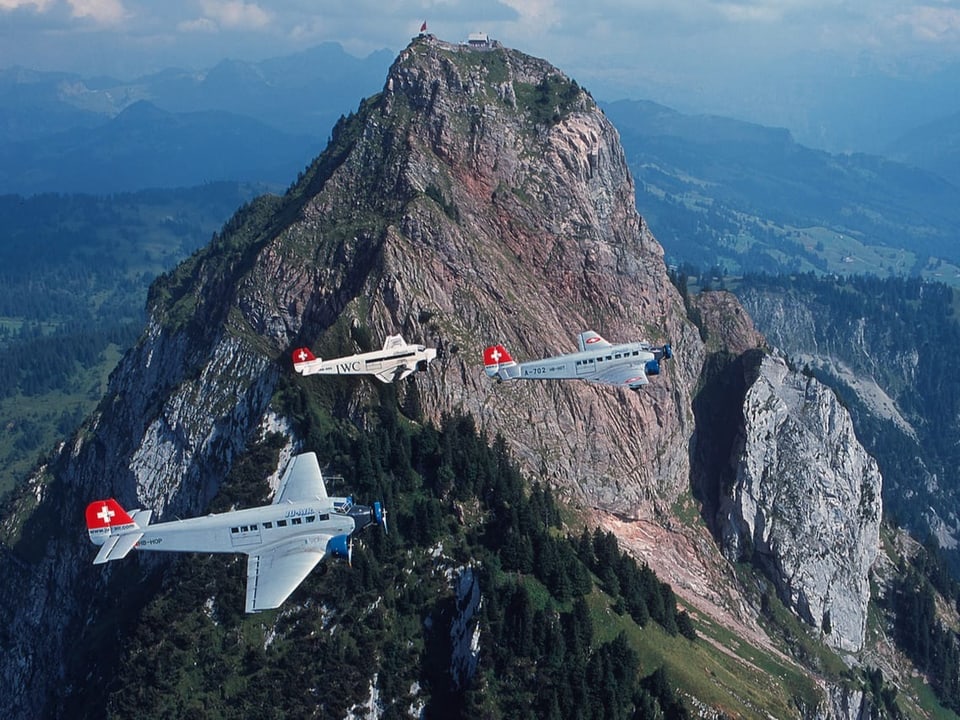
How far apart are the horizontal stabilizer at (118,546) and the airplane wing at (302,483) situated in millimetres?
16240

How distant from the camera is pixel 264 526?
96.1m

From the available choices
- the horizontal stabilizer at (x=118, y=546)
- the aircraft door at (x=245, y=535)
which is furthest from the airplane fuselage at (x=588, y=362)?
the horizontal stabilizer at (x=118, y=546)

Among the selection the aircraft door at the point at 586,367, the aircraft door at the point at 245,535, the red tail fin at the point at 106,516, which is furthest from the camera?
the aircraft door at the point at 586,367

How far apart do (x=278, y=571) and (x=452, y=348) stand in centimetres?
6774

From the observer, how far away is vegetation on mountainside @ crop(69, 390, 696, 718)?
113 metres

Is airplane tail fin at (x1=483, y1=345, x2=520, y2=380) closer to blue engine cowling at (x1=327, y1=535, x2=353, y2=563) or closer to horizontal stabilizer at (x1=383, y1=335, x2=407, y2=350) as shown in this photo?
horizontal stabilizer at (x1=383, y1=335, x2=407, y2=350)

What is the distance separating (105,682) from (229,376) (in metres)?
57.7

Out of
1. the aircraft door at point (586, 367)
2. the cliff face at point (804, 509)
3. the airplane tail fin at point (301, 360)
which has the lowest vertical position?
the cliff face at point (804, 509)

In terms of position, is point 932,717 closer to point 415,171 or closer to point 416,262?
point 416,262

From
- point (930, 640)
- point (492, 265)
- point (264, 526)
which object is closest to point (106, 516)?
point (264, 526)

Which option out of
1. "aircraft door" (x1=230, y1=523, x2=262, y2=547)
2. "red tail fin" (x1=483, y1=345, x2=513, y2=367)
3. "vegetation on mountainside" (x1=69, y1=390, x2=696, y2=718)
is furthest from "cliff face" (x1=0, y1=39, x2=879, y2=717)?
"aircraft door" (x1=230, y1=523, x2=262, y2=547)

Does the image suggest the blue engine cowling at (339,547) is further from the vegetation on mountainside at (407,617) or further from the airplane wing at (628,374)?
the airplane wing at (628,374)

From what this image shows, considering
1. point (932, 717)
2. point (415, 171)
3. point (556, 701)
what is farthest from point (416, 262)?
point (932, 717)

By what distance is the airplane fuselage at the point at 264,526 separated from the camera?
315 feet
